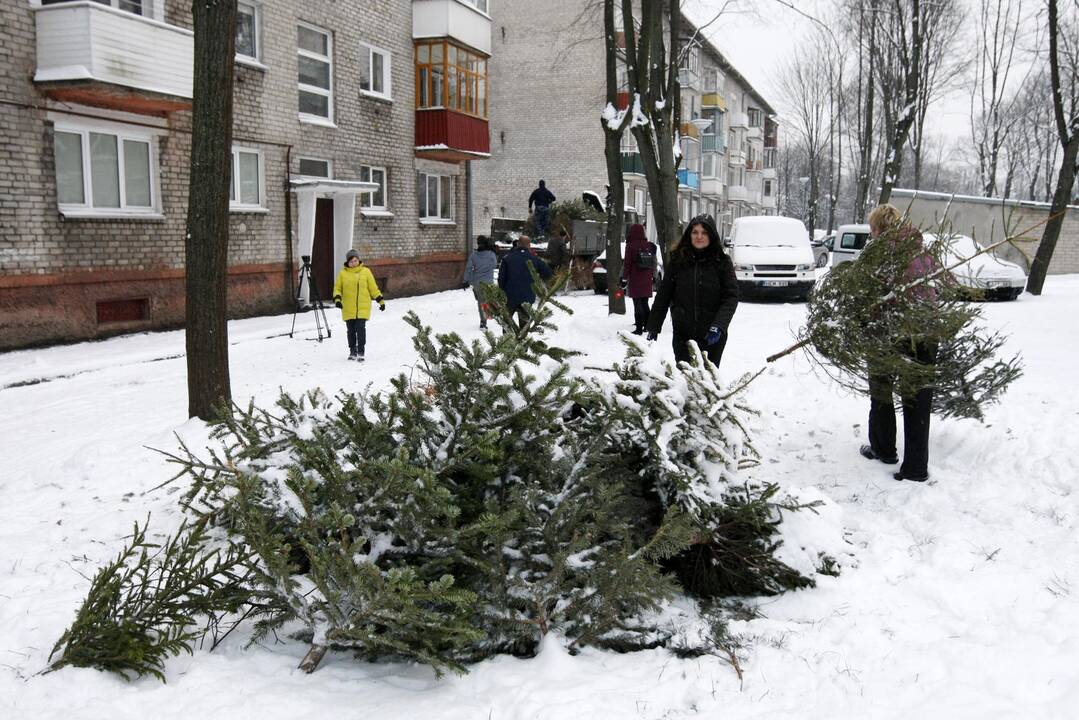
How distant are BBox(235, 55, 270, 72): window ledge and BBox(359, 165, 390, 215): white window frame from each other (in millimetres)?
3757

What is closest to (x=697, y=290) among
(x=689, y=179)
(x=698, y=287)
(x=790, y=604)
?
(x=698, y=287)

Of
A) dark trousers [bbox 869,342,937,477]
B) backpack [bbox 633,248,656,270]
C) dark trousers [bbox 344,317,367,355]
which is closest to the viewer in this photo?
dark trousers [bbox 869,342,937,477]

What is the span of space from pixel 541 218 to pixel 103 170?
12781 mm

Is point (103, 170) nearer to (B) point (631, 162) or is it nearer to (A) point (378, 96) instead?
(A) point (378, 96)

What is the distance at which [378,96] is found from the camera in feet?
65.7

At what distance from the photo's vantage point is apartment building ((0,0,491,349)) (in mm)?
12086

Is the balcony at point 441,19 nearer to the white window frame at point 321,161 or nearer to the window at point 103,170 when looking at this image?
the white window frame at point 321,161

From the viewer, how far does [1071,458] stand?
19.6 feet

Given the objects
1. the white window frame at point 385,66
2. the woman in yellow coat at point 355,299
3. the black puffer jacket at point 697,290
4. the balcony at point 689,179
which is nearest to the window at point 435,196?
the white window frame at point 385,66

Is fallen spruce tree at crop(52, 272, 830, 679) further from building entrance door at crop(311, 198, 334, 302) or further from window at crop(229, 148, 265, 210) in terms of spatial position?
building entrance door at crop(311, 198, 334, 302)

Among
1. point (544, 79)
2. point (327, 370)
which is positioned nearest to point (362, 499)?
point (327, 370)

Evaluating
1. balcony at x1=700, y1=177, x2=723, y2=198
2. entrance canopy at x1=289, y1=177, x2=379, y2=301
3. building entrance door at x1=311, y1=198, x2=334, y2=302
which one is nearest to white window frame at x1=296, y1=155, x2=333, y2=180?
entrance canopy at x1=289, y1=177, x2=379, y2=301

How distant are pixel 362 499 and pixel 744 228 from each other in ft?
59.9

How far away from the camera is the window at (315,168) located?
18.0 meters
